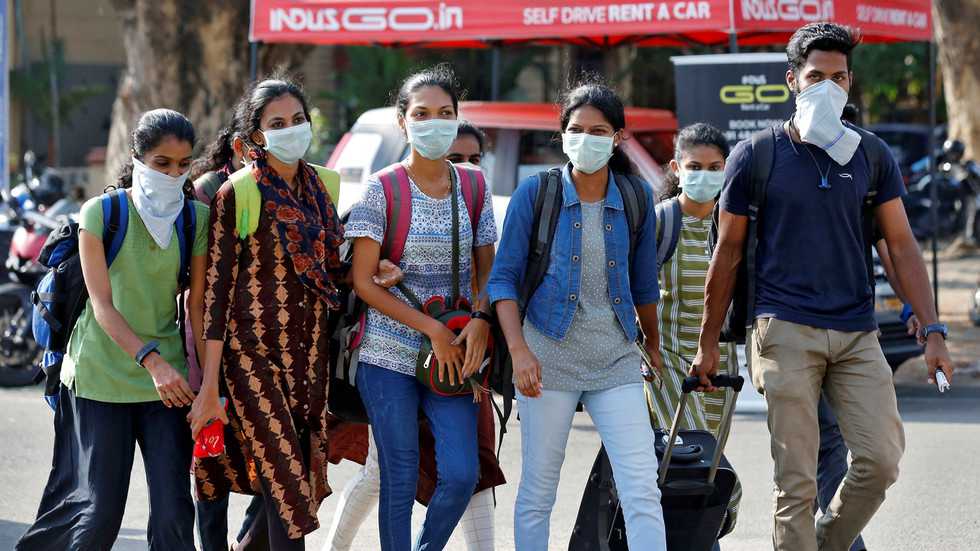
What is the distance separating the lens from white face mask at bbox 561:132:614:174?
177 inches

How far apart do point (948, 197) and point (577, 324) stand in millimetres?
13325

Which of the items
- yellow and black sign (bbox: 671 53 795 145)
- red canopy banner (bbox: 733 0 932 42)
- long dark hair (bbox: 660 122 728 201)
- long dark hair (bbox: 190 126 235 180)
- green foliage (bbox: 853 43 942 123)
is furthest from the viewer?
green foliage (bbox: 853 43 942 123)

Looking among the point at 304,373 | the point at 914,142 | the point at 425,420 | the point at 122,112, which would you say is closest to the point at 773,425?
the point at 425,420

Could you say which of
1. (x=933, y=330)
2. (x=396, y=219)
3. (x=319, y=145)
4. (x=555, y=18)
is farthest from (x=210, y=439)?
(x=319, y=145)

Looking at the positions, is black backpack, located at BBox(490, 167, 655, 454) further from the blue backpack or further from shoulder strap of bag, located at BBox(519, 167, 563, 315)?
the blue backpack

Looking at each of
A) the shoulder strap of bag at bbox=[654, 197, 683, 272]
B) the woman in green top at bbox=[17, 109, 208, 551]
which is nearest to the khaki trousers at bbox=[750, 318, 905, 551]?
the shoulder strap of bag at bbox=[654, 197, 683, 272]

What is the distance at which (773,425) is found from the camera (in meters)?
4.46

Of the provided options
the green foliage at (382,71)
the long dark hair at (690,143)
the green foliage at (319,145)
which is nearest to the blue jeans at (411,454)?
the long dark hair at (690,143)

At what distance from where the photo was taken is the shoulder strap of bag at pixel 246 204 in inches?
173

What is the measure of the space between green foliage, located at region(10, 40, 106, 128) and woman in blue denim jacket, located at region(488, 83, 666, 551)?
74.1 feet

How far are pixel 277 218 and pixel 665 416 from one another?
163 centimetres

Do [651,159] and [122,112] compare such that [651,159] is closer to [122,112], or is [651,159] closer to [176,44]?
[176,44]

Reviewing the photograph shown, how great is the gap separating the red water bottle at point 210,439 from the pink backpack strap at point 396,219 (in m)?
0.70

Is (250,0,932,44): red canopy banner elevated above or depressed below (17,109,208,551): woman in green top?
above
